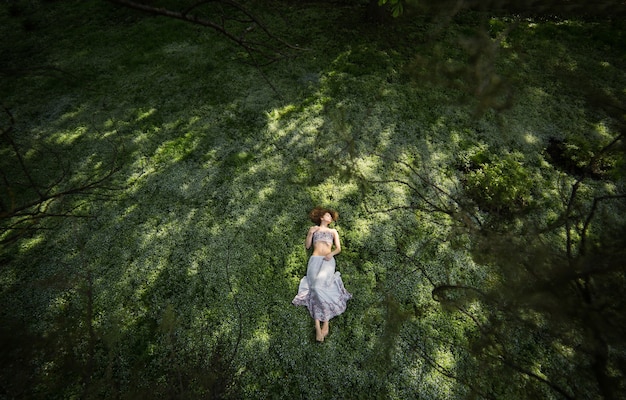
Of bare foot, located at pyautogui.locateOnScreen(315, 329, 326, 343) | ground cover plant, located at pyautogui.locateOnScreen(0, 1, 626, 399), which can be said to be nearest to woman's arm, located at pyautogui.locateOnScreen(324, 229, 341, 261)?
ground cover plant, located at pyautogui.locateOnScreen(0, 1, 626, 399)

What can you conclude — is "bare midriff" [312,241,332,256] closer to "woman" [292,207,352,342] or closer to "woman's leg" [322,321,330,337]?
"woman" [292,207,352,342]

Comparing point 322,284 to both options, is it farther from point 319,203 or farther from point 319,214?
point 319,203

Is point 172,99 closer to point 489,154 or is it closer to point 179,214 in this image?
point 179,214

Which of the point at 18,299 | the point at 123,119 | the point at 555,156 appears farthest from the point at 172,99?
the point at 555,156

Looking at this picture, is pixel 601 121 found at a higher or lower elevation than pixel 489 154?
higher

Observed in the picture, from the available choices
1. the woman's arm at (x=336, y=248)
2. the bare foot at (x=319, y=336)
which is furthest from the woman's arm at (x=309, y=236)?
the bare foot at (x=319, y=336)

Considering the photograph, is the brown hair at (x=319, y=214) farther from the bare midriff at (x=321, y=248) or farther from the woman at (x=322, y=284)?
the bare midriff at (x=321, y=248)

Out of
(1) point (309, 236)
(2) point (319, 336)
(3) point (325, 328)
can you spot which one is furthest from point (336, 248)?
(2) point (319, 336)
